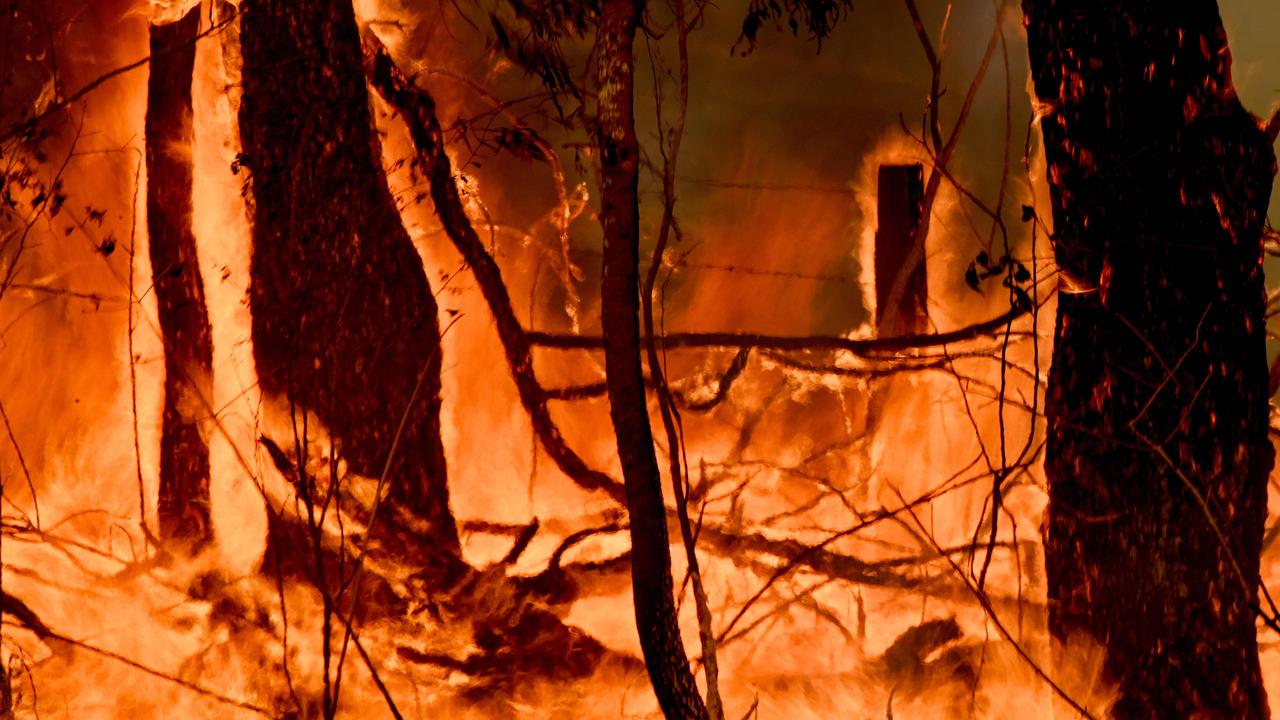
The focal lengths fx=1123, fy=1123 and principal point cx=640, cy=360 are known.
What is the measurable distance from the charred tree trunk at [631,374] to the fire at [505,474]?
533mm

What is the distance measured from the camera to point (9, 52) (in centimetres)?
314

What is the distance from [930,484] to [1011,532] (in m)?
0.27

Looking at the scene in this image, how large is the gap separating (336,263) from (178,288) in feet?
1.75

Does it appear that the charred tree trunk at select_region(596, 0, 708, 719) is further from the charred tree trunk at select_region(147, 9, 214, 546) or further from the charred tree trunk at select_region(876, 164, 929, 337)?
the charred tree trunk at select_region(147, 9, 214, 546)

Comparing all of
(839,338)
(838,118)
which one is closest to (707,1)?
(838,118)

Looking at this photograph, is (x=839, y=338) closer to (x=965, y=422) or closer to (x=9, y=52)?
(x=965, y=422)

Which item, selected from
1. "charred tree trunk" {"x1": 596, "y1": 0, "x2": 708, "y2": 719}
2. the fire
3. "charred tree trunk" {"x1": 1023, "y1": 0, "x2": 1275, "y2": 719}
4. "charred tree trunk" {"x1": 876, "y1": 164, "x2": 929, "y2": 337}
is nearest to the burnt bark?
the fire

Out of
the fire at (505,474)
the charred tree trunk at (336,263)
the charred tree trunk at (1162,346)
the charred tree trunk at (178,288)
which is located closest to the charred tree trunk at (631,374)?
the fire at (505,474)

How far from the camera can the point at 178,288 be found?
3.15 meters

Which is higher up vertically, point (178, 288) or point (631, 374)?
point (178, 288)

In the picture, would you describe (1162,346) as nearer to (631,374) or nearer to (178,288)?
(631,374)

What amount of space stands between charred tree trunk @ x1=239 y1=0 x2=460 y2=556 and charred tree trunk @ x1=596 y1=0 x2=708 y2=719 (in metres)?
0.68

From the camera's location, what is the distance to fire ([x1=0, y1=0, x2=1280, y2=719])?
121 inches

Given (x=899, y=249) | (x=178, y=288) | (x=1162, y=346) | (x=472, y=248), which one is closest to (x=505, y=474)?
(x=472, y=248)
